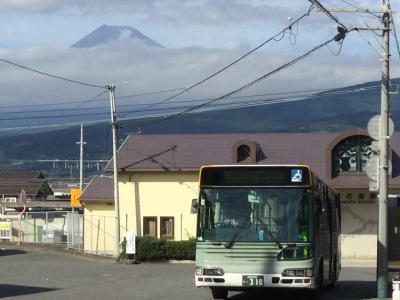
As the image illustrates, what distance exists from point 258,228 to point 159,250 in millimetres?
18264

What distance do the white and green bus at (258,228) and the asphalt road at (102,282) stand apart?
7.21ft

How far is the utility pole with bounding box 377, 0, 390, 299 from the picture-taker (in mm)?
16094

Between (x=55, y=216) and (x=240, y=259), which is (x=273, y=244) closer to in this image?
(x=240, y=259)

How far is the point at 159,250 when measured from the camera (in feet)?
106

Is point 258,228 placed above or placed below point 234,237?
above

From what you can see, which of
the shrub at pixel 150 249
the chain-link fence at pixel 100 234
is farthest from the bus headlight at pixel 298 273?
the chain-link fence at pixel 100 234

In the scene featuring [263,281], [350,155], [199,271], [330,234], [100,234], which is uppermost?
[350,155]

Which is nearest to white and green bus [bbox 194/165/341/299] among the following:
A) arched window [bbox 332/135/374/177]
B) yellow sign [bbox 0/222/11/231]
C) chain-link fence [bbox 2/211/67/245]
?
arched window [bbox 332/135/374/177]

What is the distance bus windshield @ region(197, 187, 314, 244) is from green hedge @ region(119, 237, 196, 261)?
17645 millimetres

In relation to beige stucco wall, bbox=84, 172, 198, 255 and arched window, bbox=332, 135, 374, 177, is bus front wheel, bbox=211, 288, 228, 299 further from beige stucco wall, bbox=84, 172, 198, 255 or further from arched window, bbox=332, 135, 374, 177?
beige stucco wall, bbox=84, 172, 198, 255

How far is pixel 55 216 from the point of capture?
49.4m

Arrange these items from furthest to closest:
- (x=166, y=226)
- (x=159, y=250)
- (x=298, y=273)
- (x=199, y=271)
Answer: (x=166, y=226), (x=159, y=250), (x=199, y=271), (x=298, y=273)

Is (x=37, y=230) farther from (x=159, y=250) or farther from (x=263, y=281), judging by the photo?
(x=263, y=281)

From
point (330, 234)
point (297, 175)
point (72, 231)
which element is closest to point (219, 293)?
point (297, 175)
